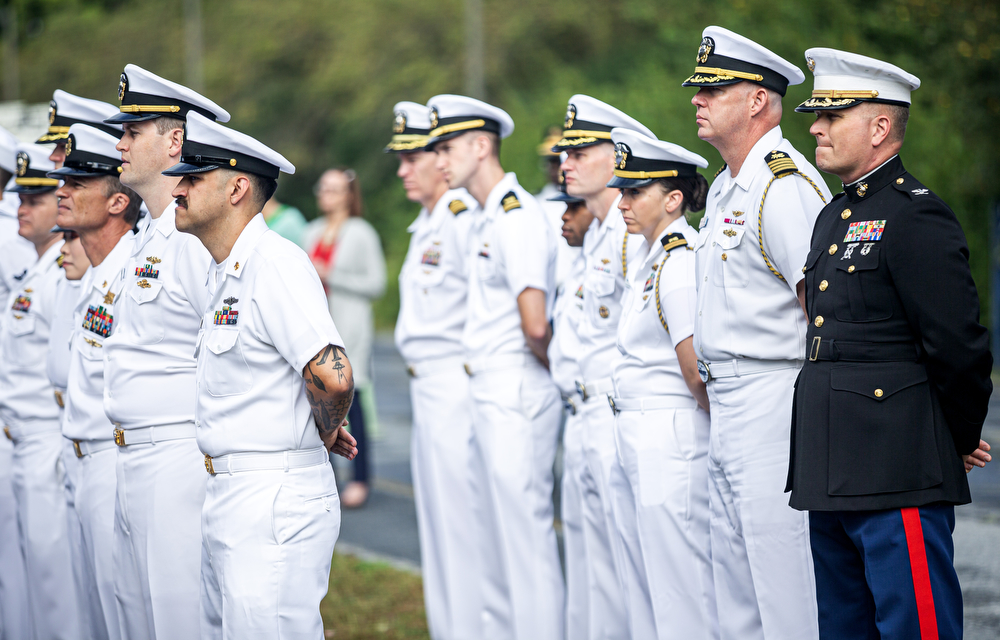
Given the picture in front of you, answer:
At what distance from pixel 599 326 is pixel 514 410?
2.47 ft

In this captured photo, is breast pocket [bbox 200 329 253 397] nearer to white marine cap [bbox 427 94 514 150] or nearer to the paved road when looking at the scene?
white marine cap [bbox 427 94 514 150]

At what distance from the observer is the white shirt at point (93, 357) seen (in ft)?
Result: 14.5

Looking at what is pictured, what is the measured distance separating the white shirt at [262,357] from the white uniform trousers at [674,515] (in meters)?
1.44

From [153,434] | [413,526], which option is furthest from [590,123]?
[413,526]

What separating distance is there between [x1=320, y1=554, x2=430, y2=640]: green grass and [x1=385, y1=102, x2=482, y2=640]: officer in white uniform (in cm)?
31

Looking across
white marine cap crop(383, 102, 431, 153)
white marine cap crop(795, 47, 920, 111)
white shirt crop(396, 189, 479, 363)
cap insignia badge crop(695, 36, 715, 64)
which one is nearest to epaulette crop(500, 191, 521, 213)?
white shirt crop(396, 189, 479, 363)

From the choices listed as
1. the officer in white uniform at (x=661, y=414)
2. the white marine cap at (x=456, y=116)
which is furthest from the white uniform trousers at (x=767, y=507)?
the white marine cap at (x=456, y=116)

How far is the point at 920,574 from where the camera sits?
3.29 m

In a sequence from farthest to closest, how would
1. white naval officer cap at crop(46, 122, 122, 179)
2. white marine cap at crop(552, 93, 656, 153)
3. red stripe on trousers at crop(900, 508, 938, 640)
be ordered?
white marine cap at crop(552, 93, 656, 153) < white naval officer cap at crop(46, 122, 122, 179) < red stripe on trousers at crop(900, 508, 938, 640)

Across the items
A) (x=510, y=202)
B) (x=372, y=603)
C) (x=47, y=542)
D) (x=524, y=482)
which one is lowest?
(x=372, y=603)

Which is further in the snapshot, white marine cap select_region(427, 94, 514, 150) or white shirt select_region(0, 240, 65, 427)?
white marine cap select_region(427, 94, 514, 150)

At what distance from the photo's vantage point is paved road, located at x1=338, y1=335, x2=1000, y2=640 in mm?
5641

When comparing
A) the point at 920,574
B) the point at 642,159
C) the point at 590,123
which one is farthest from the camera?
Answer: the point at 590,123

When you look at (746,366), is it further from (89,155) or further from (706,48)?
(89,155)
